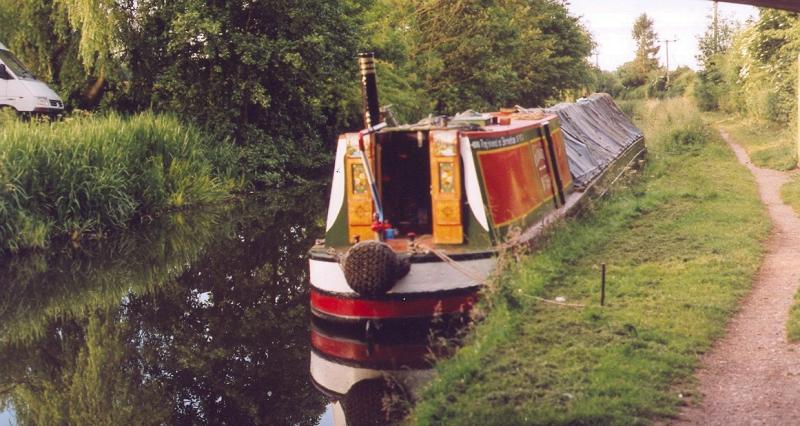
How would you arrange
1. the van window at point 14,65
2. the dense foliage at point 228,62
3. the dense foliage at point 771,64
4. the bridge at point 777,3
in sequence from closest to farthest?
1. the bridge at point 777,3
2. the van window at point 14,65
3. the dense foliage at point 228,62
4. the dense foliage at point 771,64

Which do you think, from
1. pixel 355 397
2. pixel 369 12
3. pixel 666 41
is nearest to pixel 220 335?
pixel 355 397

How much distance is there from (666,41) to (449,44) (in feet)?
144

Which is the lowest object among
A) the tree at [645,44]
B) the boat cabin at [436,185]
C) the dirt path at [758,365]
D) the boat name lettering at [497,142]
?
the dirt path at [758,365]

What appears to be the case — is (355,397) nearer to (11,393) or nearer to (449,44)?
(11,393)

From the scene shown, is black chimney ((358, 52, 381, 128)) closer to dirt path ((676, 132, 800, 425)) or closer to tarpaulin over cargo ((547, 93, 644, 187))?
dirt path ((676, 132, 800, 425))

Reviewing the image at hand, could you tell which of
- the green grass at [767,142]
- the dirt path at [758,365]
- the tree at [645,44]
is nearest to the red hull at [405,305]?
the dirt path at [758,365]

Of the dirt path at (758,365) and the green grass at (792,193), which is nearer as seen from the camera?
the dirt path at (758,365)

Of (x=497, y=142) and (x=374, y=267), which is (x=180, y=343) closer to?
(x=374, y=267)

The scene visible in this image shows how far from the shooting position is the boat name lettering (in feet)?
26.3

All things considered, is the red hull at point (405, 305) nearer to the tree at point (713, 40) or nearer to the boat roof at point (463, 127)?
the boat roof at point (463, 127)

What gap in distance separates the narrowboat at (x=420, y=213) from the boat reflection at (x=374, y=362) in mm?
137

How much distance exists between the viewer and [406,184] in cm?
881

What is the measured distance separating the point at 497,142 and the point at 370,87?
1.45m

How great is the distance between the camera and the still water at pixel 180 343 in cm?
678
